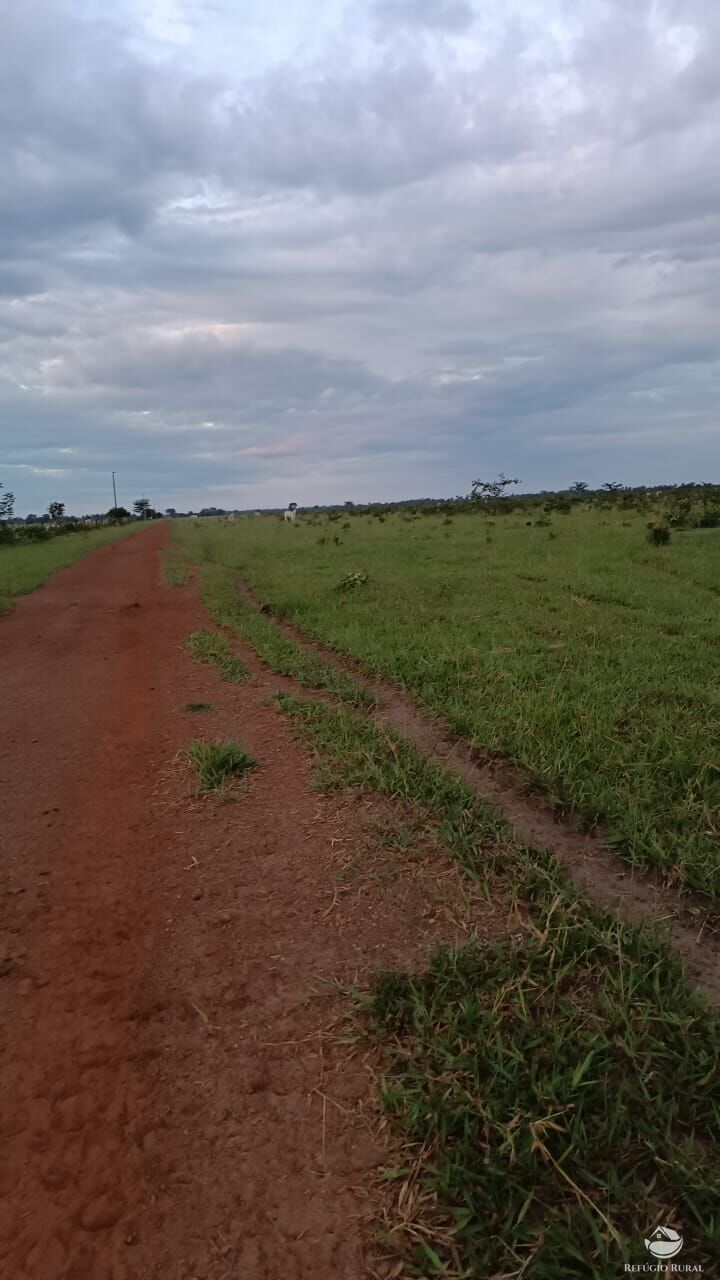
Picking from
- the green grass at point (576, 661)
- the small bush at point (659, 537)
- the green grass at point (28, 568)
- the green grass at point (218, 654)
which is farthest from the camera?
the small bush at point (659, 537)

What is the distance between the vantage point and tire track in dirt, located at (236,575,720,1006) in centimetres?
252

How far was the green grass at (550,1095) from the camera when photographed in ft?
5.09

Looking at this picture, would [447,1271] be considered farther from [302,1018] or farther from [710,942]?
[710,942]

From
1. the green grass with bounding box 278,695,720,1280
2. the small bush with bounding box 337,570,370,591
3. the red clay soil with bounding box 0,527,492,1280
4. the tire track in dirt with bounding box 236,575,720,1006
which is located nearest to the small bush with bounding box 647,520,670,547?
the small bush with bounding box 337,570,370,591

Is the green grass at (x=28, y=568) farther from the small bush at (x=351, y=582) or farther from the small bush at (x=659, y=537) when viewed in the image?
the small bush at (x=659, y=537)

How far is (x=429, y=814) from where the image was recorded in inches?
136

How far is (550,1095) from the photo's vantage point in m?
1.82

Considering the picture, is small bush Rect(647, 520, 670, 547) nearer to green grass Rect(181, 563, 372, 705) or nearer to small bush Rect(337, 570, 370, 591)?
small bush Rect(337, 570, 370, 591)

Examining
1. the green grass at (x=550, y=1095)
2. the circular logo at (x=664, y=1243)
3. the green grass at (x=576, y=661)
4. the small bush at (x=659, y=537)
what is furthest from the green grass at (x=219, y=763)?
the small bush at (x=659, y=537)

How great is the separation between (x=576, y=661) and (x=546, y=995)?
13.0ft

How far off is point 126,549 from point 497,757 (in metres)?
25.1

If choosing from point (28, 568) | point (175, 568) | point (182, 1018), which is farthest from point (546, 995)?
point (28, 568)

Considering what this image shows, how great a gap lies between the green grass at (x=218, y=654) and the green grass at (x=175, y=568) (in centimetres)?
594

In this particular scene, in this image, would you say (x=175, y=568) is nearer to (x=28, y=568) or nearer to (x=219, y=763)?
(x=28, y=568)
